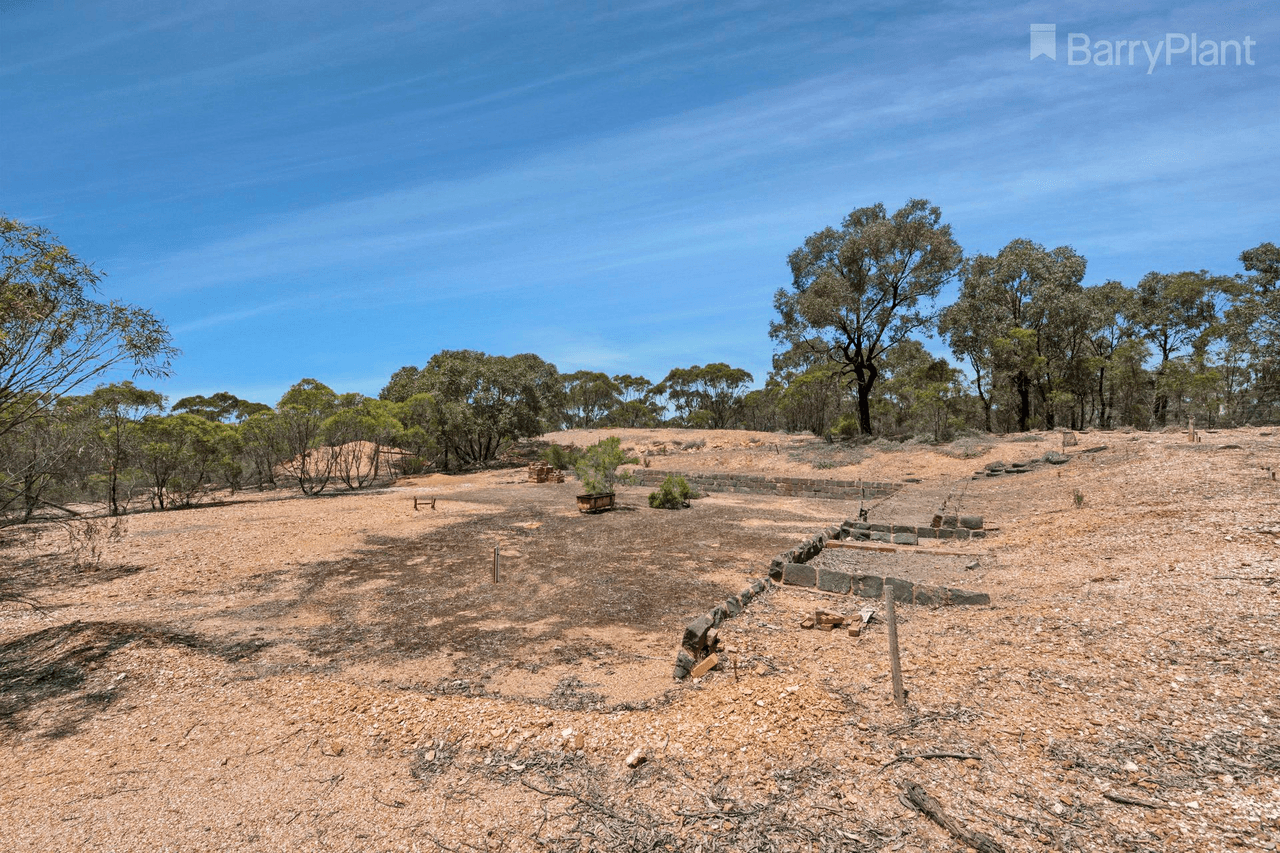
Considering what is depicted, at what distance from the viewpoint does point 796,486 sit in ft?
75.4

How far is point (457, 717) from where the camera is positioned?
5367 millimetres

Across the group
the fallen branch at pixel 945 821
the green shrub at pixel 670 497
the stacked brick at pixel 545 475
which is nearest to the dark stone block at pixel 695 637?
the fallen branch at pixel 945 821

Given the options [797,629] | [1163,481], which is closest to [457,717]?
[797,629]

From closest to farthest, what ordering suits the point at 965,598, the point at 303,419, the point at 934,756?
1. the point at 934,756
2. the point at 965,598
3. the point at 303,419

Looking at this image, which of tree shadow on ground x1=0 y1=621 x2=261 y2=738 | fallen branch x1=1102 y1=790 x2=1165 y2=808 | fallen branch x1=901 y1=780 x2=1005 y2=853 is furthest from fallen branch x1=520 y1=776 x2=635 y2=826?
tree shadow on ground x1=0 y1=621 x2=261 y2=738

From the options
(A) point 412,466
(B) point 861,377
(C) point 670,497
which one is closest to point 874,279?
(B) point 861,377

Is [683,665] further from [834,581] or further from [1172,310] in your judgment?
[1172,310]

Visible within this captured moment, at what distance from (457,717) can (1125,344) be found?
1695 inches

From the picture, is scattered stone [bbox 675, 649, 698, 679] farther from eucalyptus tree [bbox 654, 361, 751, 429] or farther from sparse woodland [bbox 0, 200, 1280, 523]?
eucalyptus tree [bbox 654, 361, 751, 429]

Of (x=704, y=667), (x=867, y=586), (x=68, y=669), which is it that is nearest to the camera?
(x=704, y=667)

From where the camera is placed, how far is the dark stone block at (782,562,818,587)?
29.7 ft

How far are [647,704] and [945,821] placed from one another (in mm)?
2689

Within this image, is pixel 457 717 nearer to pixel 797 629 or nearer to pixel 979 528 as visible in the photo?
pixel 797 629

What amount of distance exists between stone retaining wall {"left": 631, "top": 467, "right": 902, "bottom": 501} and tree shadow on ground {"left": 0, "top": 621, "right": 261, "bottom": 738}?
17.4 m
